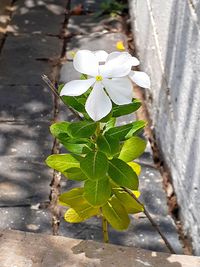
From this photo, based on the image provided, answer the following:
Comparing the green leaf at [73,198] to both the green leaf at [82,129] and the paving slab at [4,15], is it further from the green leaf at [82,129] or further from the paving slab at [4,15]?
the paving slab at [4,15]

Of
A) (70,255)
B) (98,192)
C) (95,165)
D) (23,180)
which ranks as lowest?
(23,180)

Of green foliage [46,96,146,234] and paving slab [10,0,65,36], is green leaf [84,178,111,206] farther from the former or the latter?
paving slab [10,0,65,36]

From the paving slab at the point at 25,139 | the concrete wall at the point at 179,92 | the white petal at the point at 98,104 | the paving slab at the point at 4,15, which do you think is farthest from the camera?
the paving slab at the point at 4,15

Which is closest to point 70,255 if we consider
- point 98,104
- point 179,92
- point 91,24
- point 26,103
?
point 98,104

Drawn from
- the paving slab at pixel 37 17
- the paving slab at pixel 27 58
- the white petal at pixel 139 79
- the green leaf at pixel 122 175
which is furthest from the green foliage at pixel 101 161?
the paving slab at pixel 37 17

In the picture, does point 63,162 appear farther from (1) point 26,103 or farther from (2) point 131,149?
(1) point 26,103

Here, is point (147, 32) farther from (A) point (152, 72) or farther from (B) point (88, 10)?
(B) point (88, 10)
